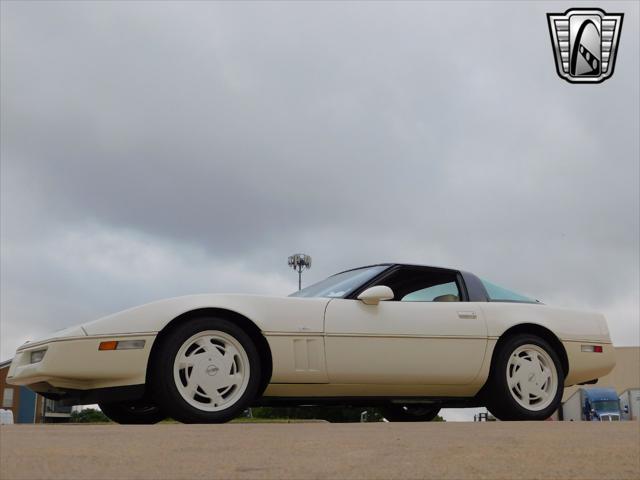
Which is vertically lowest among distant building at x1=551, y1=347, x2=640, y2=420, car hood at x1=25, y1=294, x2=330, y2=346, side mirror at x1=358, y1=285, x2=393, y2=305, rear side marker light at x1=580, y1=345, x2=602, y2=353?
distant building at x1=551, y1=347, x2=640, y2=420

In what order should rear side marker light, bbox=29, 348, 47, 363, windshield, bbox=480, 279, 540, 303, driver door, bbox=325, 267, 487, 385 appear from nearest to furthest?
rear side marker light, bbox=29, 348, 47, 363 < driver door, bbox=325, 267, 487, 385 < windshield, bbox=480, 279, 540, 303

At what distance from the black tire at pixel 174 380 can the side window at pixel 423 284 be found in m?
1.54

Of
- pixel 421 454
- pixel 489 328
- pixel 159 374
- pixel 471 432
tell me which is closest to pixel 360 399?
pixel 489 328

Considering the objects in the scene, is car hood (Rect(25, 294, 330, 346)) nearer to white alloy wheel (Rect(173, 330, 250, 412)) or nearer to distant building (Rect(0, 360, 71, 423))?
white alloy wheel (Rect(173, 330, 250, 412))

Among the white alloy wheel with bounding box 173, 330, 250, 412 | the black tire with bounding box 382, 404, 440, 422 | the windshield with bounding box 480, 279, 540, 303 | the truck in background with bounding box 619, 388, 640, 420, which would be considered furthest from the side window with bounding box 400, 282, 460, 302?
the truck in background with bounding box 619, 388, 640, 420

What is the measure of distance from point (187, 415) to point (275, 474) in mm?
2812

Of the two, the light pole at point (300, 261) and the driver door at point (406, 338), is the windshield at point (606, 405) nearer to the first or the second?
the light pole at point (300, 261)

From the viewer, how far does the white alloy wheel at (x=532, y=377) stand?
6.85 m

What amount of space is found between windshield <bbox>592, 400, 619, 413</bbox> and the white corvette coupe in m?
21.8

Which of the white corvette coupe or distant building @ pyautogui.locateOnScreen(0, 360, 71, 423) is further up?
the white corvette coupe

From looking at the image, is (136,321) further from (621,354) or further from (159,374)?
(621,354)

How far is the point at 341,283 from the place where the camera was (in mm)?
6848

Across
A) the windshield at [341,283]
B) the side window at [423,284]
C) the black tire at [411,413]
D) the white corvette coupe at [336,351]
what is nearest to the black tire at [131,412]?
the white corvette coupe at [336,351]

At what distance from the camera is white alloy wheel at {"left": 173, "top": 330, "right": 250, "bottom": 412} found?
5.64 metres
